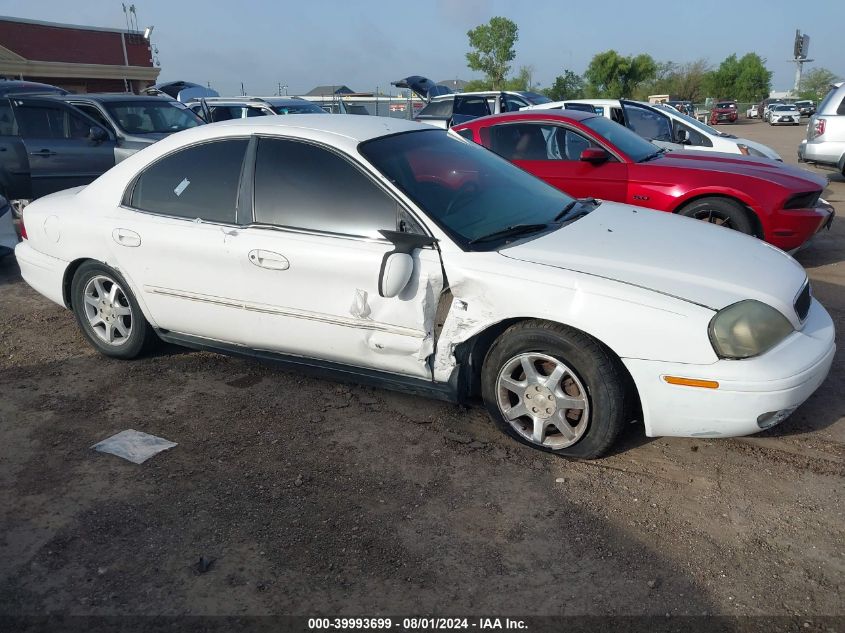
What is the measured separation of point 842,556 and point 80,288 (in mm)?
4521

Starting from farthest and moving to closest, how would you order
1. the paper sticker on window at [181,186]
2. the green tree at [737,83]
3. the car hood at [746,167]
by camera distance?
1. the green tree at [737,83]
2. the car hood at [746,167]
3. the paper sticker on window at [181,186]

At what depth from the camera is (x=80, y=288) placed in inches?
191

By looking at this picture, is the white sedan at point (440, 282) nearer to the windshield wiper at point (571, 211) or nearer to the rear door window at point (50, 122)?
the windshield wiper at point (571, 211)

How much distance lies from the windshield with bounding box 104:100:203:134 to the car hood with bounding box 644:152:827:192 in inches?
283

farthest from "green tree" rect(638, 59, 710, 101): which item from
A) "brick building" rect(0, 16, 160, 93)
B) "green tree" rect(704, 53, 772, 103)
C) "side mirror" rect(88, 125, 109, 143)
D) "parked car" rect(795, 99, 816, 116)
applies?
"side mirror" rect(88, 125, 109, 143)

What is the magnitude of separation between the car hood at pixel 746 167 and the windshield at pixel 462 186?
2.83 metres

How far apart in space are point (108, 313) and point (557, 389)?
3053mm

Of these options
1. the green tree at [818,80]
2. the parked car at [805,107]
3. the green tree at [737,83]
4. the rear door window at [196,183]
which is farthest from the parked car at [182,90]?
the green tree at [818,80]

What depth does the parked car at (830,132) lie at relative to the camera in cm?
1180

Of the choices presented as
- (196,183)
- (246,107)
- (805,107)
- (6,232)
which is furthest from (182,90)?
(805,107)

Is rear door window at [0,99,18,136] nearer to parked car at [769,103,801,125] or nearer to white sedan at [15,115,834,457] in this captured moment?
white sedan at [15,115,834,457]

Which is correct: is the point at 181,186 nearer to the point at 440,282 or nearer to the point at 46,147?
the point at 440,282

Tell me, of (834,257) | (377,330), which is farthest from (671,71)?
(377,330)

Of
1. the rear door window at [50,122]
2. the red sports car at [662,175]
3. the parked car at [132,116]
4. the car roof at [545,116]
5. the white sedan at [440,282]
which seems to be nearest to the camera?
the white sedan at [440,282]
